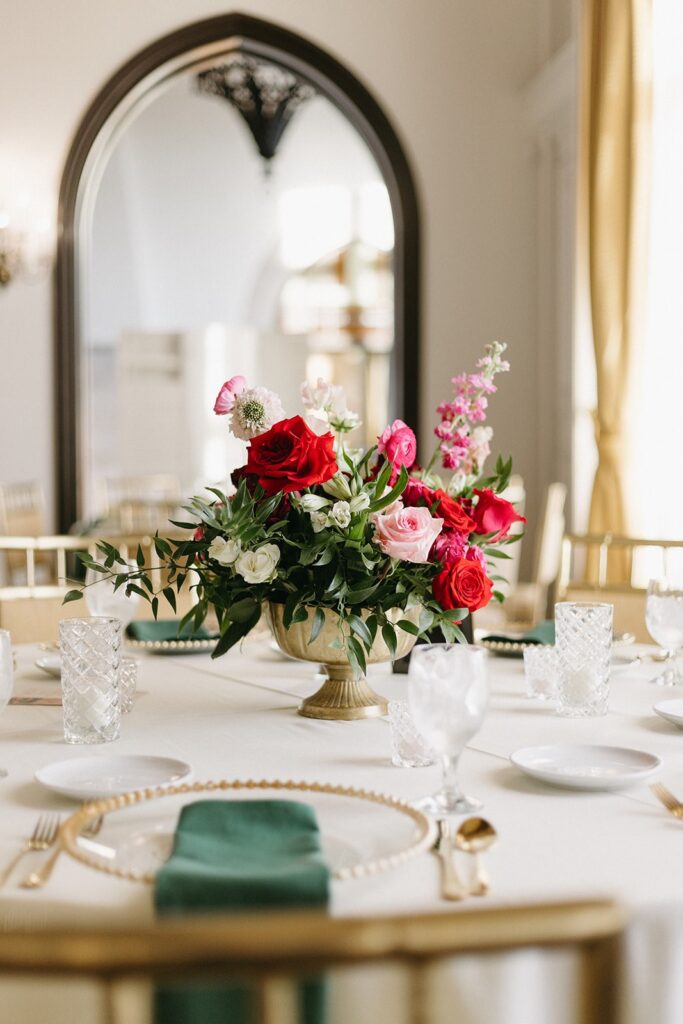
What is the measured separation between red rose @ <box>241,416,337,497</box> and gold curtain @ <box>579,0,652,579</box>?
9.19 ft

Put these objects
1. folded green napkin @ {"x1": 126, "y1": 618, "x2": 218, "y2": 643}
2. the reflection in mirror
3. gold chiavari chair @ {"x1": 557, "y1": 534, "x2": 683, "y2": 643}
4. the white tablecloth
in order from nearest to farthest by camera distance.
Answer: the white tablecloth < folded green napkin @ {"x1": 126, "y1": 618, "x2": 218, "y2": 643} < gold chiavari chair @ {"x1": 557, "y1": 534, "x2": 683, "y2": 643} < the reflection in mirror

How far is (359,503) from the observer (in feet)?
4.95

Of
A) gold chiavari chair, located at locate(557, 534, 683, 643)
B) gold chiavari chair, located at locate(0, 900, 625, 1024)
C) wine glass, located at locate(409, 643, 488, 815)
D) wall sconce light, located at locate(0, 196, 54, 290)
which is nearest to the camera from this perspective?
gold chiavari chair, located at locate(0, 900, 625, 1024)

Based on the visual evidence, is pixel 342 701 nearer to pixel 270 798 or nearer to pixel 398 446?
pixel 398 446

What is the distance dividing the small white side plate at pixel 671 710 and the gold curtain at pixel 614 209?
2.51 meters

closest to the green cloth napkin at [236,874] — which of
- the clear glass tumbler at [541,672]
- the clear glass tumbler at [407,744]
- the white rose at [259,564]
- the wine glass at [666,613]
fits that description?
the clear glass tumbler at [407,744]

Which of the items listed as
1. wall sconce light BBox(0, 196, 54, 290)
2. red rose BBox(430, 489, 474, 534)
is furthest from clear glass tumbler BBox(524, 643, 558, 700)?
wall sconce light BBox(0, 196, 54, 290)

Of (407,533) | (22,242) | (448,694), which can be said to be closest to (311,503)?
(407,533)

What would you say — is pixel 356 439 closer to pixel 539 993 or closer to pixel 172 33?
pixel 172 33

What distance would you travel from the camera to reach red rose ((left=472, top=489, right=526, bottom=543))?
1.62 metres

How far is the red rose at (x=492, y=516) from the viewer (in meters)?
1.62

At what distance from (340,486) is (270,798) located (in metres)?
0.51

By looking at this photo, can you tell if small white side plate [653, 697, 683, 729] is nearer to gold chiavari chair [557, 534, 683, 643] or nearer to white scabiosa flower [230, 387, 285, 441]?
white scabiosa flower [230, 387, 285, 441]

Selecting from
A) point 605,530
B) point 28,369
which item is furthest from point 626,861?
point 28,369
